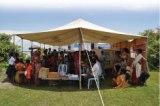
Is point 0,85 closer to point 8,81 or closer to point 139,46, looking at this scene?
point 8,81

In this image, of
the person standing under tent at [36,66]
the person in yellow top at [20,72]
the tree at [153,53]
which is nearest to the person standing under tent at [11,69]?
the person in yellow top at [20,72]

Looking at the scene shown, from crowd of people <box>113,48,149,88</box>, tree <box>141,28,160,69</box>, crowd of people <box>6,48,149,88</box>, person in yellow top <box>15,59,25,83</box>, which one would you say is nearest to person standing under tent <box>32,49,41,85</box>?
crowd of people <box>6,48,149,88</box>

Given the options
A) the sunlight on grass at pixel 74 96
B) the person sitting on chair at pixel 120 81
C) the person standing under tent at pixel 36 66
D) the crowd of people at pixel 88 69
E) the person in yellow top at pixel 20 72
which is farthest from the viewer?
the person in yellow top at pixel 20 72

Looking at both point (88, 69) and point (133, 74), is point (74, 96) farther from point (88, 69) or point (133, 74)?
point (133, 74)

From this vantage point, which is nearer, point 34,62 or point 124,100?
point 124,100

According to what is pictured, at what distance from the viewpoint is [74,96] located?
13.2 metres

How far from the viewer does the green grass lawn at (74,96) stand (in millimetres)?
12133

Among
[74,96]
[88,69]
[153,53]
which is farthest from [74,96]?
[153,53]

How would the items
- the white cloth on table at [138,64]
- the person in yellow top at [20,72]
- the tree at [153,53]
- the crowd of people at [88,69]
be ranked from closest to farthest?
1. the crowd of people at [88,69]
2. the white cloth on table at [138,64]
3. the person in yellow top at [20,72]
4. the tree at [153,53]

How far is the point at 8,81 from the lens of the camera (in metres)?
17.2

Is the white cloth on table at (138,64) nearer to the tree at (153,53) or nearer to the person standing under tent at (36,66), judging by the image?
the person standing under tent at (36,66)

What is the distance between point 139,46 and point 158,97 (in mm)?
4847

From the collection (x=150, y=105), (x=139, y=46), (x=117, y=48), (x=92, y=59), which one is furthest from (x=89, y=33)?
(x=117, y=48)

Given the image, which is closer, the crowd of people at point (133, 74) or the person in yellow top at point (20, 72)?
the crowd of people at point (133, 74)
